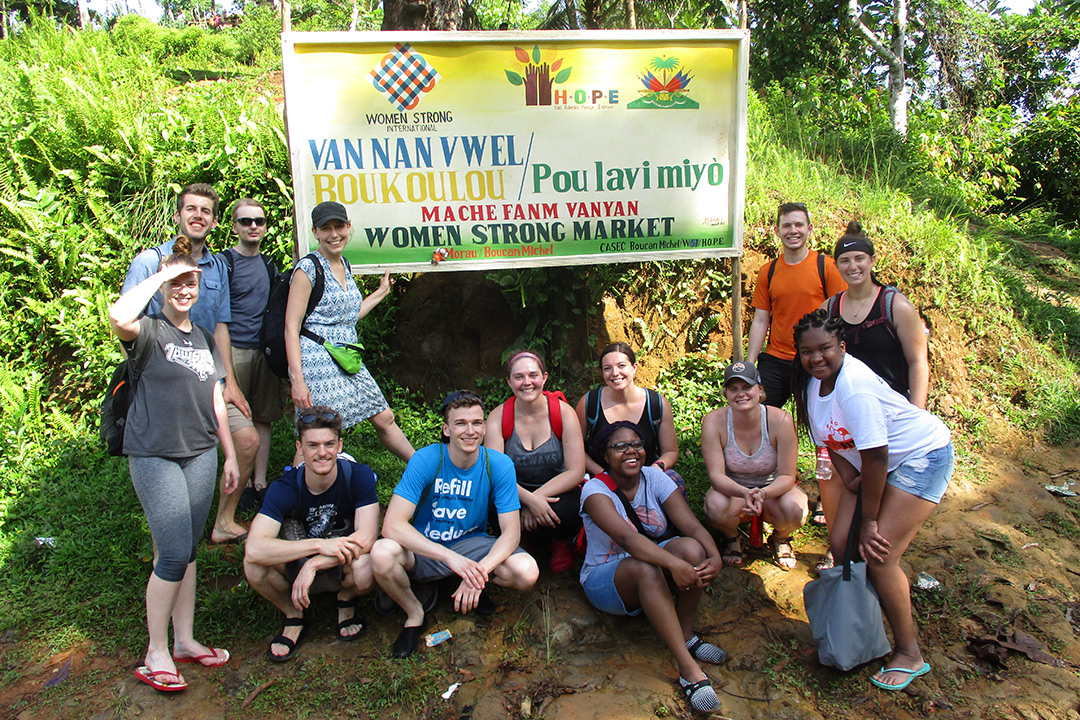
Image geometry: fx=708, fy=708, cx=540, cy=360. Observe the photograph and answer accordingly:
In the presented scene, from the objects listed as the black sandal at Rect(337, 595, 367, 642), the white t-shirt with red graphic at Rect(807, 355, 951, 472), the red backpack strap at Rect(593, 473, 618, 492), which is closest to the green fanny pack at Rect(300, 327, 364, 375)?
the black sandal at Rect(337, 595, 367, 642)

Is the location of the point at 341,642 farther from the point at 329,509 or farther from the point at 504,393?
the point at 504,393

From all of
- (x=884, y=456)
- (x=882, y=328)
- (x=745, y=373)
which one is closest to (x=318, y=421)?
(x=745, y=373)

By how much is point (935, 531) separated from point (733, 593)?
5.75 ft

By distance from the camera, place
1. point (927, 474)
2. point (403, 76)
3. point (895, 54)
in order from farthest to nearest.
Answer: point (895, 54) < point (403, 76) < point (927, 474)

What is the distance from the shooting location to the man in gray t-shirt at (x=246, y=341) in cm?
431

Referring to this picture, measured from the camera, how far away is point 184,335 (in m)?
3.40

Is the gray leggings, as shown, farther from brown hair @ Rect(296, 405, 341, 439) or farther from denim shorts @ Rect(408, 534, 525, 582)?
denim shorts @ Rect(408, 534, 525, 582)

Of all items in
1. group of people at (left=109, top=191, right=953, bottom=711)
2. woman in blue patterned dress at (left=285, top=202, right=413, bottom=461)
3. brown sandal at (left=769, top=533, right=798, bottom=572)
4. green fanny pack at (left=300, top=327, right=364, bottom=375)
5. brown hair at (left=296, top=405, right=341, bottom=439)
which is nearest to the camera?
group of people at (left=109, top=191, right=953, bottom=711)

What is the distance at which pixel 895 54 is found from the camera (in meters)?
12.3

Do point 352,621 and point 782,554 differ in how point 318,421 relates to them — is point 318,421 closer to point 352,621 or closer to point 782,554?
point 352,621

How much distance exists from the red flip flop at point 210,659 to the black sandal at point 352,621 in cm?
58

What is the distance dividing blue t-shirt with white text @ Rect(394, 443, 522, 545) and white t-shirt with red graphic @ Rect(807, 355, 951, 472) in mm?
1645

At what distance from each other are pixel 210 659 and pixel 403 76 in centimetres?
370

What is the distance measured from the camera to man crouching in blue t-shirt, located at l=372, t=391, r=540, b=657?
3619mm
